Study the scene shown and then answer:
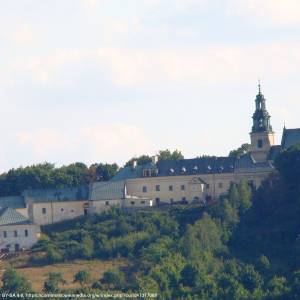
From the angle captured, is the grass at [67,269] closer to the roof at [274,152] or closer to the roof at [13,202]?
the roof at [13,202]

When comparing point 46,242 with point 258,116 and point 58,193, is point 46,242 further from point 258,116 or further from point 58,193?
point 258,116

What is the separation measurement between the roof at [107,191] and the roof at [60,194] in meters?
0.81

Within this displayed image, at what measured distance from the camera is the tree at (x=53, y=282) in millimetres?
123312

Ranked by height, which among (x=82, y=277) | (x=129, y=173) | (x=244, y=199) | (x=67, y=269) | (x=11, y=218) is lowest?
(x=82, y=277)

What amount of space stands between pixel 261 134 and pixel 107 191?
13.2 meters

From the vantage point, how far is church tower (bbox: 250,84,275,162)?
5802 inches

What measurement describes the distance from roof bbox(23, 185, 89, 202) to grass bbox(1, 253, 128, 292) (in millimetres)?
11588

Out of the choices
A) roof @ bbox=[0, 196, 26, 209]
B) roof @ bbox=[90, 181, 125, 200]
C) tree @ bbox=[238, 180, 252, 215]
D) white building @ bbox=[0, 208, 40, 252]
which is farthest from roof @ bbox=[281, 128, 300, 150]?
roof @ bbox=[0, 196, 26, 209]

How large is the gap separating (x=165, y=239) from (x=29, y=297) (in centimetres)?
1794

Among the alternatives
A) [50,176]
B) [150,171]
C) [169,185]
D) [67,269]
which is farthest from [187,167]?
[67,269]

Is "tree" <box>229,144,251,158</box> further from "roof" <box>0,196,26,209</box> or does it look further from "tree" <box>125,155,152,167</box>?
"roof" <box>0,196,26,209</box>

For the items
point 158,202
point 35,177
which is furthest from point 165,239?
point 35,177

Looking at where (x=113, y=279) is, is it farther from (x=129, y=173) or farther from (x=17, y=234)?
(x=129, y=173)

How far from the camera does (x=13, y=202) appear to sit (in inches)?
5832
